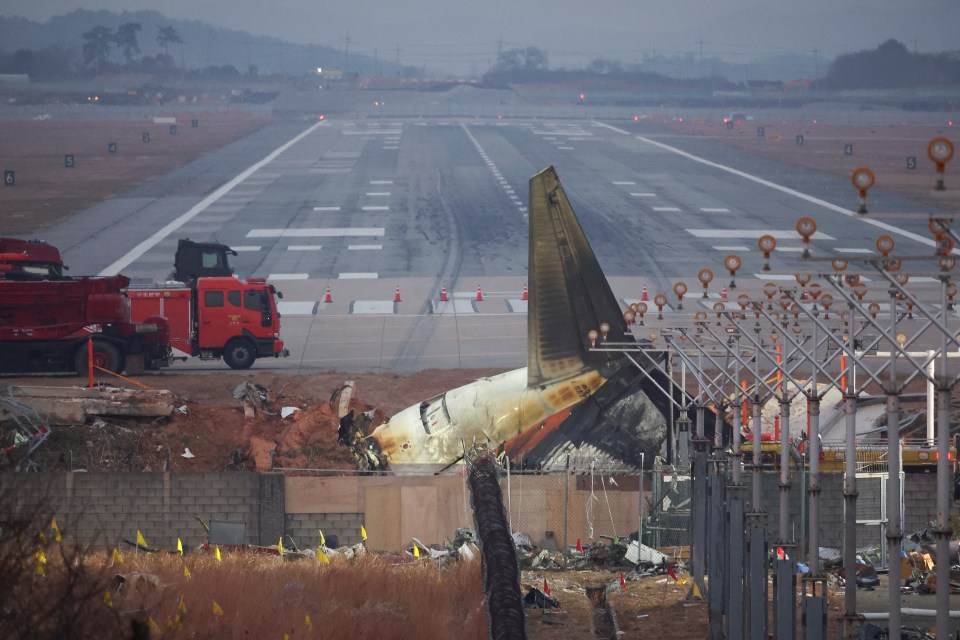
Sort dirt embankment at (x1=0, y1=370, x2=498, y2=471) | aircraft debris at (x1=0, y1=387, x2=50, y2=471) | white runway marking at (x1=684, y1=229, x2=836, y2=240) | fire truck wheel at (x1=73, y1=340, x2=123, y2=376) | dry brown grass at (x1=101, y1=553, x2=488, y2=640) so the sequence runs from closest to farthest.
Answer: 1. dry brown grass at (x1=101, y1=553, x2=488, y2=640)
2. aircraft debris at (x1=0, y1=387, x2=50, y2=471)
3. dirt embankment at (x1=0, y1=370, x2=498, y2=471)
4. fire truck wheel at (x1=73, y1=340, x2=123, y2=376)
5. white runway marking at (x1=684, y1=229, x2=836, y2=240)

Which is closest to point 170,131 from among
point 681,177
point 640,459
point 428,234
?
point 681,177

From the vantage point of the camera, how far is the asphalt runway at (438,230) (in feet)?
219

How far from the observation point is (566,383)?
35.8m

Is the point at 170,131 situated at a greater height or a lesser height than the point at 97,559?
greater

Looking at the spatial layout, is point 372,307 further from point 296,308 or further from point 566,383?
point 566,383

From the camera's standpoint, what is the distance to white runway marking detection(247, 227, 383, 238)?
9394 centimetres

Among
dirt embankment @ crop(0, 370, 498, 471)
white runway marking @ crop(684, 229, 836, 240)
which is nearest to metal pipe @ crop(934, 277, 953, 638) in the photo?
dirt embankment @ crop(0, 370, 498, 471)

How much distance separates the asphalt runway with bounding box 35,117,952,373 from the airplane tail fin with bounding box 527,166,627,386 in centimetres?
871

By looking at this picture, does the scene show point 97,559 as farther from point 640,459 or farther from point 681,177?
point 681,177

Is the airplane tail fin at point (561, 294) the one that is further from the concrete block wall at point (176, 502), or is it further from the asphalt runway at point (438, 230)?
the asphalt runway at point (438, 230)

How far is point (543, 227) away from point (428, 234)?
5995 centimetres

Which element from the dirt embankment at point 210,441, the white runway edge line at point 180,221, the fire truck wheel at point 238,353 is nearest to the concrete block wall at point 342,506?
the dirt embankment at point 210,441

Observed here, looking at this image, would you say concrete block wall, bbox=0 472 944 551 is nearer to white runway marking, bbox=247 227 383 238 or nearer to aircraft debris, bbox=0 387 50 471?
aircraft debris, bbox=0 387 50 471

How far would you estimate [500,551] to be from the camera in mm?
27203
